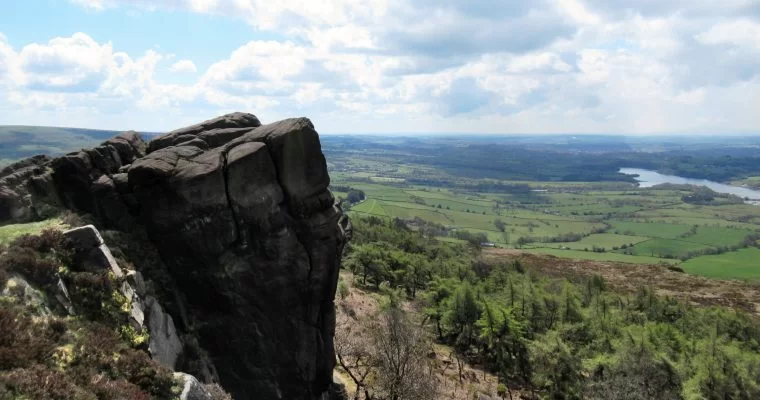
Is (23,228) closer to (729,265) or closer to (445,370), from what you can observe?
(445,370)

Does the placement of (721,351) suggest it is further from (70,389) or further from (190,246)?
(70,389)

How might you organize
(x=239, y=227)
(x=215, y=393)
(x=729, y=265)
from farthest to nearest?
(x=729, y=265) < (x=239, y=227) < (x=215, y=393)

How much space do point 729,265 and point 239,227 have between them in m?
198

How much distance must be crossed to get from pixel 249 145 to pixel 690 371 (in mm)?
51982

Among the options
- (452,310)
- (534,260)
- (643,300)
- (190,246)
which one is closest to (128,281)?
(190,246)

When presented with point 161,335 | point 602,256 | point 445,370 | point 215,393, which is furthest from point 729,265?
point 161,335

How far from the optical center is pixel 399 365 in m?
38.1

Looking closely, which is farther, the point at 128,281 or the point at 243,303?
the point at 243,303

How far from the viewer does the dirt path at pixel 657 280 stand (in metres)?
126

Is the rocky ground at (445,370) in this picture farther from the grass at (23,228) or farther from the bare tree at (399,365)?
the grass at (23,228)

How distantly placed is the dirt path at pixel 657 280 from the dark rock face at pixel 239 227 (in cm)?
11796

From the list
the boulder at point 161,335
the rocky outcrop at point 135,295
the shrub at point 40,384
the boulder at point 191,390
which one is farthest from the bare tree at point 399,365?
the shrub at point 40,384

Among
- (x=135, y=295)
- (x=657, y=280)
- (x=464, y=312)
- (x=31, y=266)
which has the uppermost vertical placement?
(x=31, y=266)

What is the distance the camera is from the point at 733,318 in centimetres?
8394
